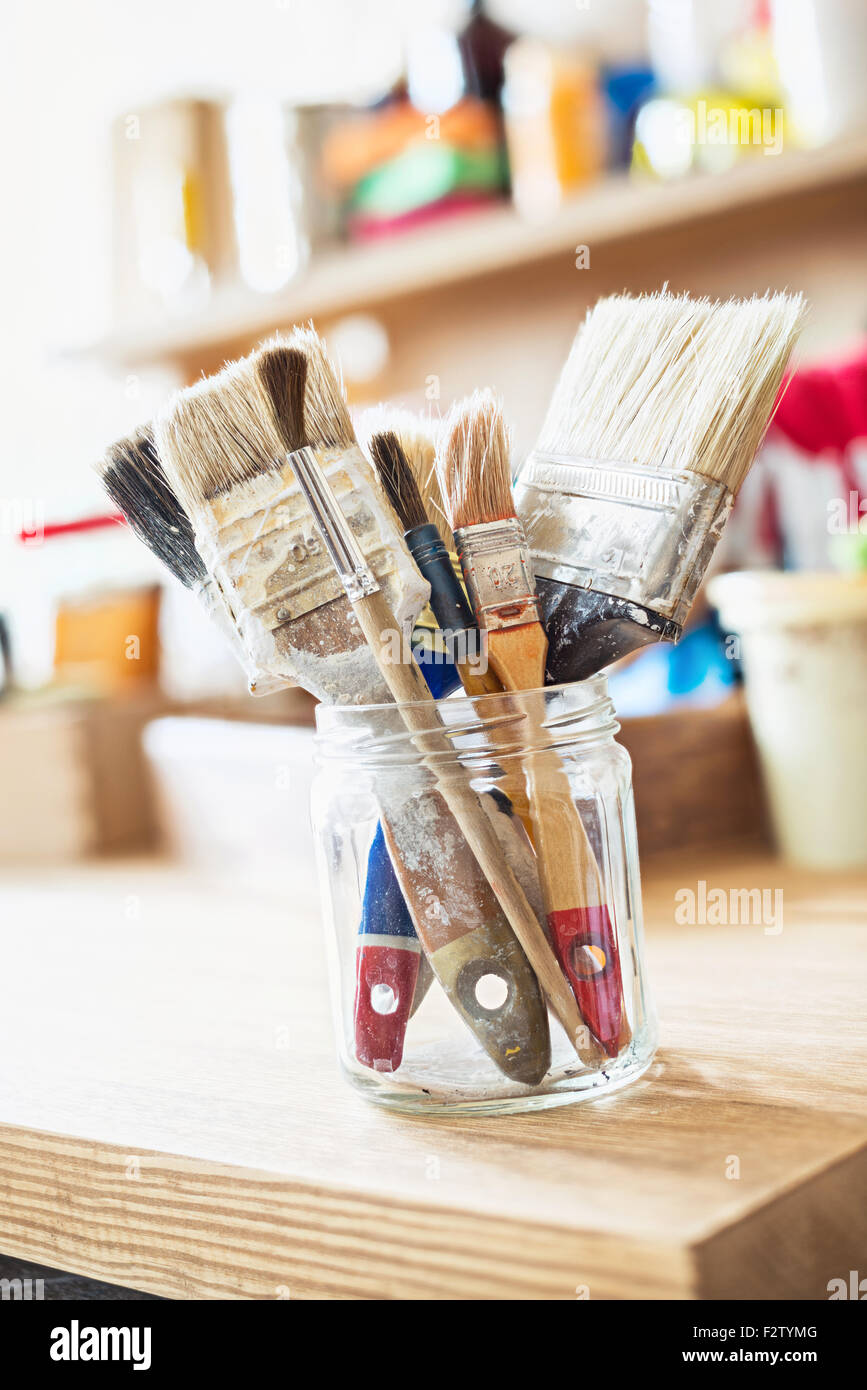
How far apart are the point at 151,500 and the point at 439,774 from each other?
13 centimetres

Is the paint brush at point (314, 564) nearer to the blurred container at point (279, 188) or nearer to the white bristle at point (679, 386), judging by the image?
the white bristle at point (679, 386)

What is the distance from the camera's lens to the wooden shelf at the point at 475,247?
46.4 inches

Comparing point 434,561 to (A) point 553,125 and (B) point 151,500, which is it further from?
(A) point 553,125

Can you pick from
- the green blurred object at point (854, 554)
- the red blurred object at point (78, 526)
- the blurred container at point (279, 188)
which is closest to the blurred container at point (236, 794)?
the green blurred object at point (854, 554)

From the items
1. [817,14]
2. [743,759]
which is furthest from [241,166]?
[743,759]

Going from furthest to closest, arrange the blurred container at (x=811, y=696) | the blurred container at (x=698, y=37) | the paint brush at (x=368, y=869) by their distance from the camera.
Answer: the blurred container at (x=698, y=37) < the blurred container at (x=811, y=696) < the paint brush at (x=368, y=869)

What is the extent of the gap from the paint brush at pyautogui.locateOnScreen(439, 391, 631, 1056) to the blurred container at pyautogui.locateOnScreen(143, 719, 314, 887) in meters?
0.42

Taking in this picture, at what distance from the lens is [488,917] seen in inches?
16.4

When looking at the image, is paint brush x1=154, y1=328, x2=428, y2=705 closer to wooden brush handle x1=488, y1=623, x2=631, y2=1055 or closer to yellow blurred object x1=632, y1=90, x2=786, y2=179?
wooden brush handle x1=488, y1=623, x2=631, y2=1055

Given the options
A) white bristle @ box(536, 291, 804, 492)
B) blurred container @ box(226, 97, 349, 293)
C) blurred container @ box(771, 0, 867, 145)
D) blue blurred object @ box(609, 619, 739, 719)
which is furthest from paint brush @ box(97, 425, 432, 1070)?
blurred container @ box(226, 97, 349, 293)

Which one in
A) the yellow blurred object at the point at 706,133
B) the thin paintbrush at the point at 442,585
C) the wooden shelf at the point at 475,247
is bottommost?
the thin paintbrush at the point at 442,585

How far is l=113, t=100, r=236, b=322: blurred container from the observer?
1588mm
